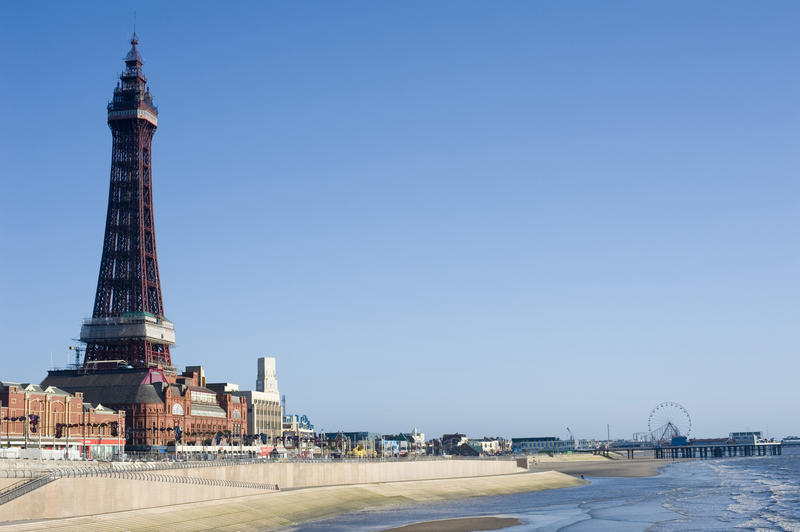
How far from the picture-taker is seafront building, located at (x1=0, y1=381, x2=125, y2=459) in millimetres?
121688

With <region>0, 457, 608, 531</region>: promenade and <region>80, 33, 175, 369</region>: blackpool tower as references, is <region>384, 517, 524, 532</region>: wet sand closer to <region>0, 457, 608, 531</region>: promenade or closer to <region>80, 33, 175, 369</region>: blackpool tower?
<region>0, 457, 608, 531</region>: promenade

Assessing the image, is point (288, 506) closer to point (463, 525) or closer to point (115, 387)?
point (463, 525)

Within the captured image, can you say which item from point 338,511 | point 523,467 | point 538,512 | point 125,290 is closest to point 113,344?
point 125,290

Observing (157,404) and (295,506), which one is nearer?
(295,506)

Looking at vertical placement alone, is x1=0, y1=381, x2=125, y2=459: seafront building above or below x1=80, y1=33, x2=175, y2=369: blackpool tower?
below

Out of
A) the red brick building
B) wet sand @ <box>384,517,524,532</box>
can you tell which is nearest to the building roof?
the red brick building

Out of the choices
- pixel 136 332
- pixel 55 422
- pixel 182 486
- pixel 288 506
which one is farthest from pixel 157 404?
pixel 182 486

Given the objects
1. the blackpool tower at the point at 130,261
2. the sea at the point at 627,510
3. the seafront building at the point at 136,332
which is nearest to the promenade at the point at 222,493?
the sea at the point at 627,510

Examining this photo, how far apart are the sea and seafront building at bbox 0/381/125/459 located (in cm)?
4659

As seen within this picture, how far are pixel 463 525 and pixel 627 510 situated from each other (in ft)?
79.7

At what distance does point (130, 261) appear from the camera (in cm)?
18012

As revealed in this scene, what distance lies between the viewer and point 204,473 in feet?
281

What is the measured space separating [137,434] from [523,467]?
73.4 metres

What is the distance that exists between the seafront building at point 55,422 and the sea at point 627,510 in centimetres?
4659
